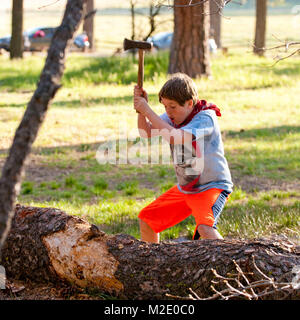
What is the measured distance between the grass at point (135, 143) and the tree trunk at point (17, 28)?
1.87 metres

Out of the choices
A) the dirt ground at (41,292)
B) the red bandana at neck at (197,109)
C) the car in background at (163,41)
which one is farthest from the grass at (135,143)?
the car in background at (163,41)

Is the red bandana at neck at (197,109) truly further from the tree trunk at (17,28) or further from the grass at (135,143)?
the tree trunk at (17,28)

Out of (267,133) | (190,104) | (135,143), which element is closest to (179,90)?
(190,104)

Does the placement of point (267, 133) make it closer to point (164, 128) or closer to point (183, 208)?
point (183, 208)

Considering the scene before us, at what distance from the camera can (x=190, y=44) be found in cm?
1422

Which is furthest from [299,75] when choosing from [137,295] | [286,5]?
[286,5]

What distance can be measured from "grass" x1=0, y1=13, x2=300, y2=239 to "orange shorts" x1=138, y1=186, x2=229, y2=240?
1.98 feet

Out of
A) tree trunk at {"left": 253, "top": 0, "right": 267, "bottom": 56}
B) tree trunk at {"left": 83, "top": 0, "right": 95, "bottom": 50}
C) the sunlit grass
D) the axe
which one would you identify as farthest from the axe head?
tree trunk at {"left": 83, "top": 0, "right": 95, "bottom": 50}

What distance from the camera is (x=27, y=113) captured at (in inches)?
105

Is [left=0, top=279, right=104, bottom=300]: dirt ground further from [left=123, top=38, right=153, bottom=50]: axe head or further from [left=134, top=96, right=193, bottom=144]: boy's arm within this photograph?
[left=123, top=38, right=153, bottom=50]: axe head

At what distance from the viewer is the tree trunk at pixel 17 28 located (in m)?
18.7

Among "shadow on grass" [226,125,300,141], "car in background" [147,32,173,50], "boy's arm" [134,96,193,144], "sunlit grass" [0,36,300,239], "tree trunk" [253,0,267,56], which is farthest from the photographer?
"car in background" [147,32,173,50]

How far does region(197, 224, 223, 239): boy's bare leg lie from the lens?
4.30 metres

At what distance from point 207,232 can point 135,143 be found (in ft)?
17.7
